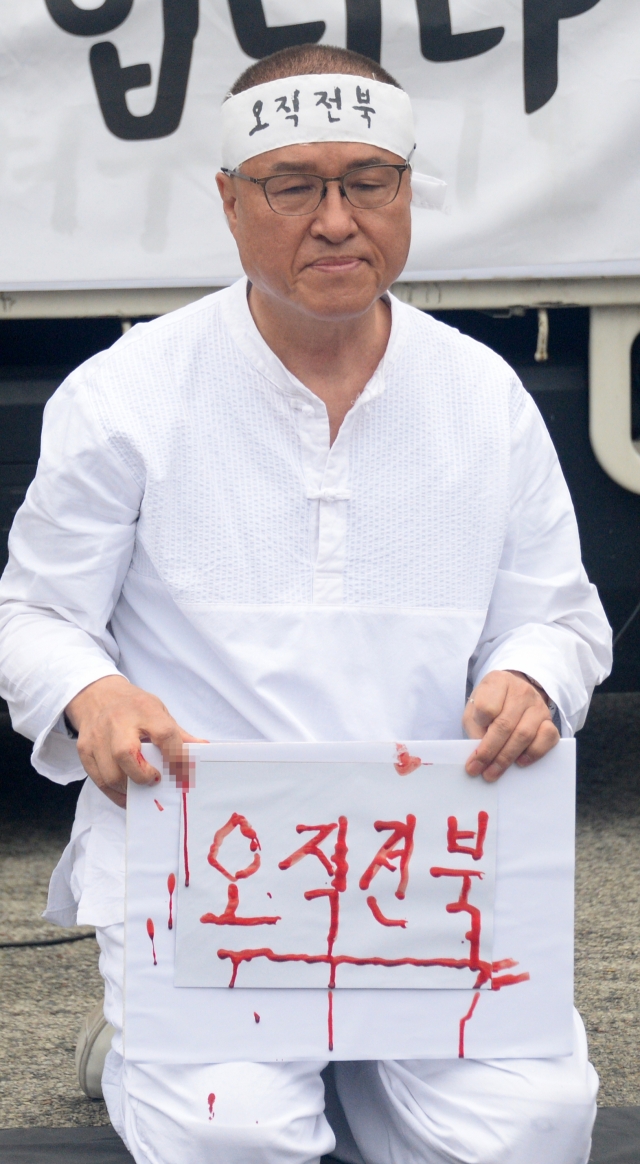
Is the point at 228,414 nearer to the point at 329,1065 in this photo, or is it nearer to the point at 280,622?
the point at 280,622

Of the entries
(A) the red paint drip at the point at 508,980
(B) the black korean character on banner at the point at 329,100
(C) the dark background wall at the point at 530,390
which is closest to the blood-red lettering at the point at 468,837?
(A) the red paint drip at the point at 508,980

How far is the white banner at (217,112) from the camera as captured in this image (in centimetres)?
261

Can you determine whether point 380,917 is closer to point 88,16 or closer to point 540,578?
point 540,578

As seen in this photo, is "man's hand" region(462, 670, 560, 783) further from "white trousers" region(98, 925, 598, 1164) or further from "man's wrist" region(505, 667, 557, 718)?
"white trousers" region(98, 925, 598, 1164)

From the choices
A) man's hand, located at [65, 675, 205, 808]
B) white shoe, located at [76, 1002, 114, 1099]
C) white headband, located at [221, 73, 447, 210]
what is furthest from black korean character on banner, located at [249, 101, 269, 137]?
white shoe, located at [76, 1002, 114, 1099]

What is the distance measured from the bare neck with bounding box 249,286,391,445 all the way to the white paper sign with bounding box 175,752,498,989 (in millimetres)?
427

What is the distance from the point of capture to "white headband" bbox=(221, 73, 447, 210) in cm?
161

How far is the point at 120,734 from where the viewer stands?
1487mm

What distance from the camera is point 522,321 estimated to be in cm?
298

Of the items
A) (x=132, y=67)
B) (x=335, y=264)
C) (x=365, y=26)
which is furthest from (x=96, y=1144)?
(x=365, y=26)

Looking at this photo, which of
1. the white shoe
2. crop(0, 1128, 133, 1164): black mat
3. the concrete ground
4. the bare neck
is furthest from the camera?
the concrete ground

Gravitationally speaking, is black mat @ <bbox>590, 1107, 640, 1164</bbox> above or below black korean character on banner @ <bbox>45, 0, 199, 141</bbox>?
below

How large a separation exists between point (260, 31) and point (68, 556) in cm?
136

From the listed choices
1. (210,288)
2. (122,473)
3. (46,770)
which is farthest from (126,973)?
(210,288)
